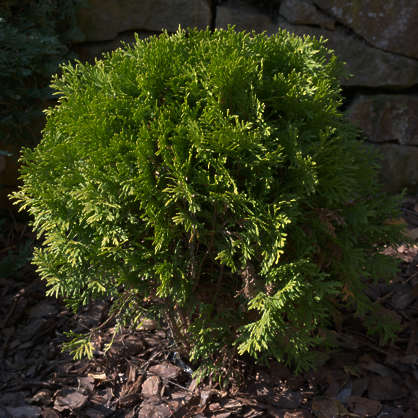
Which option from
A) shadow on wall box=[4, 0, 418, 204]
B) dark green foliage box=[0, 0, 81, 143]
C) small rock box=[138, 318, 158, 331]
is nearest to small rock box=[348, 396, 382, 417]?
small rock box=[138, 318, 158, 331]

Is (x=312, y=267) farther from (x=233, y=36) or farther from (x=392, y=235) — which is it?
(x=233, y=36)

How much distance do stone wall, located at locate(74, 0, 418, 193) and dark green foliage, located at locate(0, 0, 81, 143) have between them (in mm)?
280

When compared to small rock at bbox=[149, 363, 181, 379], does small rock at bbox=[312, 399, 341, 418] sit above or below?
below

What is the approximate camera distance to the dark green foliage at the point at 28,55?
130 inches

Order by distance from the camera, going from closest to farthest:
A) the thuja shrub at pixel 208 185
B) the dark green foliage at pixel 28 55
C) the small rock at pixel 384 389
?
the thuja shrub at pixel 208 185, the small rock at pixel 384 389, the dark green foliage at pixel 28 55

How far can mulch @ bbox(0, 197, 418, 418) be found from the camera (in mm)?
2533

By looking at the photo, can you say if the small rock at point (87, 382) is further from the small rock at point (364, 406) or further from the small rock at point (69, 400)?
the small rock at point (364, 406)

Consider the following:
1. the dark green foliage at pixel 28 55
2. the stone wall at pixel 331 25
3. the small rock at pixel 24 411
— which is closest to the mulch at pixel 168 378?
the small rock at pixel 24 411

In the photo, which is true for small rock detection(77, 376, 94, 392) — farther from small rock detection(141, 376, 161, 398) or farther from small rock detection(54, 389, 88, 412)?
small rock detection(141, 376, 161, 398)

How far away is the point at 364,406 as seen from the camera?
8.34 feet

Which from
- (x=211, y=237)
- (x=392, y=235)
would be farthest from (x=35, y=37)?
(x=392, y=235)

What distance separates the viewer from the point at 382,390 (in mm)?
2629

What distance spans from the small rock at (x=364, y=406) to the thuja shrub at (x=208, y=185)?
474mm

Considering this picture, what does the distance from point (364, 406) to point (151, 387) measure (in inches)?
46.5
